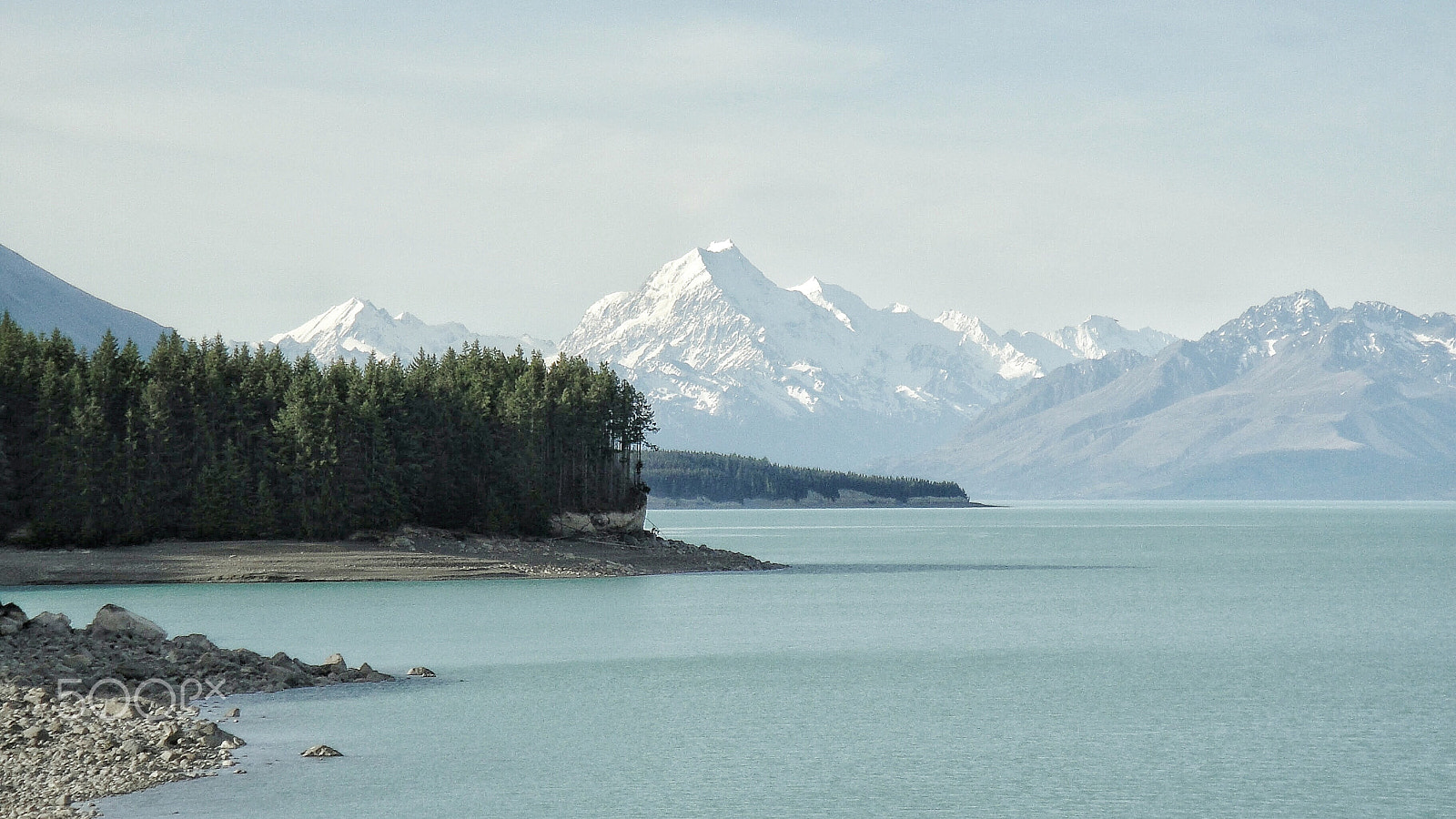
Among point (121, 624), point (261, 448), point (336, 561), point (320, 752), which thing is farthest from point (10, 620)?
point (261, 448)

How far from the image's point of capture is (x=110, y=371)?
336 feet

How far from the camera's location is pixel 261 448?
10431 cm

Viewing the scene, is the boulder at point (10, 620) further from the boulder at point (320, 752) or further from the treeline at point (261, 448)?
the treeline at point (261, 448)

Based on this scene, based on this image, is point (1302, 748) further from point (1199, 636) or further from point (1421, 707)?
point (1199, 636)

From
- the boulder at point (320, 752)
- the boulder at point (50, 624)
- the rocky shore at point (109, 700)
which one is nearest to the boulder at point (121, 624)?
the rocky shore at point (109, 700)

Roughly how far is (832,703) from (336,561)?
57423 mm

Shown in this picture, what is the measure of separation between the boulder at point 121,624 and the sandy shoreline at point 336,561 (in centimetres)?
4292

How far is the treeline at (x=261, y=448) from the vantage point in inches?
3844

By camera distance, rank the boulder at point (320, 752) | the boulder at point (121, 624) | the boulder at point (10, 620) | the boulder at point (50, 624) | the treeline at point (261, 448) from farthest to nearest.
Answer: the treeline at point (261, 448) → the boulder at point (121, 624) → the boulder at point (50, 624) → the boulder at point (10, 620) → the boulder at point (320, 752)

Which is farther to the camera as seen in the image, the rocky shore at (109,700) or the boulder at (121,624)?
the boulder at (121,624)

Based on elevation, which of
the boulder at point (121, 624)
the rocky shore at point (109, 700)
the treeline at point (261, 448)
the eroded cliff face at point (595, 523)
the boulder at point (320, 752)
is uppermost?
the treeline at point (261, 448)

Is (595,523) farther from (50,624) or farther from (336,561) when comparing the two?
(50,624)

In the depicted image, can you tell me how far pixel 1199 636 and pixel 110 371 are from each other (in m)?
72.6

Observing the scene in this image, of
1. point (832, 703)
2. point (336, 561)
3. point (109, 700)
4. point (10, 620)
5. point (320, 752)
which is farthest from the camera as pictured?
point (336, 561)
